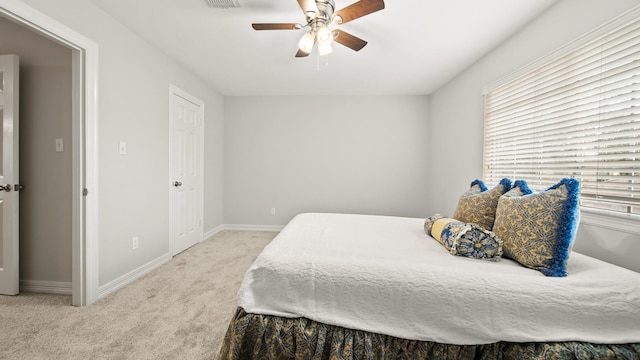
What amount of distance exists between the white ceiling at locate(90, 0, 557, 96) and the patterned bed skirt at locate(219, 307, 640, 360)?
220 cm

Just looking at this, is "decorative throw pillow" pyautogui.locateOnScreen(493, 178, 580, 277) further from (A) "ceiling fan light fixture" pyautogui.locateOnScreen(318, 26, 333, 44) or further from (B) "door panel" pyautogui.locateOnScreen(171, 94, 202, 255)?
(B) "door panel" pyautogui.locateOnScreen(171, 94, 202, 255)

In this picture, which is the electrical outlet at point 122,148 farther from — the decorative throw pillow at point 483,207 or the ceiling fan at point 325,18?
the decorative throw pillow at point 483,207

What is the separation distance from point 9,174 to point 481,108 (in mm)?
4437

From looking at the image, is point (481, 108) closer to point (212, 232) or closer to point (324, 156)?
point (324, 156)

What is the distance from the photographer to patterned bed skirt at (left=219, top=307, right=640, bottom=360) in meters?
1.05

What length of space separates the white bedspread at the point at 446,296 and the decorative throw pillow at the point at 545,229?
7 centimetres

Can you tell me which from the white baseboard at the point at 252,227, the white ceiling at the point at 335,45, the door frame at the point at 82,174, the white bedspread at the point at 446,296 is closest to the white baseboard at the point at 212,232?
the white baseboard at the point at 252,227

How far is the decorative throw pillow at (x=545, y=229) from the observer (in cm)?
121

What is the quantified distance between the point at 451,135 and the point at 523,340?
2.84m

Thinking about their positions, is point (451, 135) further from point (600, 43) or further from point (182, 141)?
point (182, 141)

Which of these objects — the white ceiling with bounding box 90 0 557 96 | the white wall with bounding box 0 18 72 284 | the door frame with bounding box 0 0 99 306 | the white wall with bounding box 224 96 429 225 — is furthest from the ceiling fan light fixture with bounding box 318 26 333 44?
the white wall with bounding box 224 96 429 225

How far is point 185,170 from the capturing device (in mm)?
3209

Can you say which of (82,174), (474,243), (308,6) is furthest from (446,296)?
(82,174)

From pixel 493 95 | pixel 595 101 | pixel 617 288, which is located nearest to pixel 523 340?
pixel 617 288
